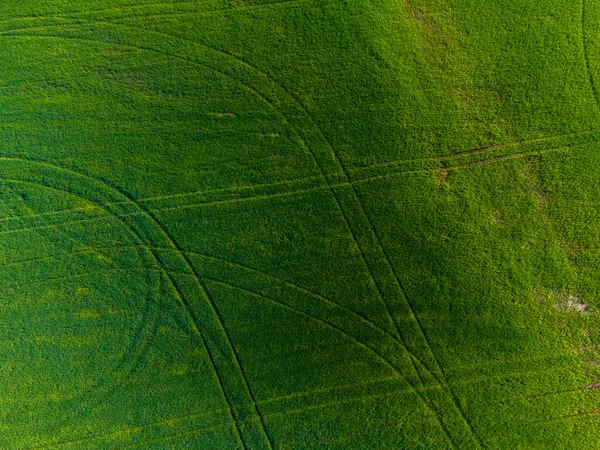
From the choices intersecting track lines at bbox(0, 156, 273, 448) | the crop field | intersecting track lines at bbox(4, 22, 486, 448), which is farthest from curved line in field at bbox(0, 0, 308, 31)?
intersecting track lines at bbox(0, 156, 273, 448)

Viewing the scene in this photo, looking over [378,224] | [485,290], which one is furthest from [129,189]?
[485,290]

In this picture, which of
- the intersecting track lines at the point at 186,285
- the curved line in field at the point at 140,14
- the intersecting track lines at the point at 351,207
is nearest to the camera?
the intersecting track lines at the point at 351,207

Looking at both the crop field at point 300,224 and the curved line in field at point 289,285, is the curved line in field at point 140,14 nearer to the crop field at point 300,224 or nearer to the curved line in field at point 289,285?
the crop field at point 300,224

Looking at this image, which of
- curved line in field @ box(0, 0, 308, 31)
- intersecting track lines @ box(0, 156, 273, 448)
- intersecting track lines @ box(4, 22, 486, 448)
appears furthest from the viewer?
curved line in field @ box(0, 0, 308, 31)

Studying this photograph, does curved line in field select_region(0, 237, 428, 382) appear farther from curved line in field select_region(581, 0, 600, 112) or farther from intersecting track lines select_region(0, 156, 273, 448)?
curved line in field select_region(581, 0, 600, 112)

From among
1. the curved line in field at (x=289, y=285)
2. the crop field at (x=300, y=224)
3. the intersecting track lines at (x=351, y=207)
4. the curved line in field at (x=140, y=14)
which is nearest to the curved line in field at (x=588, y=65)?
the crop field at (x=300, y=224)

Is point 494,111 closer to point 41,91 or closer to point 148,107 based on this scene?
point 148,107

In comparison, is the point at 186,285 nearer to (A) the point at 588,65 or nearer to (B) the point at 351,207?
(B) the point at 351,207

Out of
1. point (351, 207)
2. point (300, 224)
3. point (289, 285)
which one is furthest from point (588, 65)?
point (289, 285)
